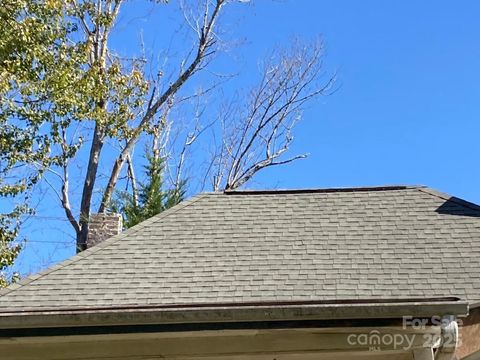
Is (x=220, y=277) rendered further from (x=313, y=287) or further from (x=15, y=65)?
(x=15, y=65)

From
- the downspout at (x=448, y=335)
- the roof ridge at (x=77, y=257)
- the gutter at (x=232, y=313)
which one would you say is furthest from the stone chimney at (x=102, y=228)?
the downspout at (x=448, y=335)

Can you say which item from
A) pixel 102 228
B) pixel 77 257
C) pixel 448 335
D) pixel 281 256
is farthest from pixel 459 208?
pixel 102 228

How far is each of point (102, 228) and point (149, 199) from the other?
5.38 meters

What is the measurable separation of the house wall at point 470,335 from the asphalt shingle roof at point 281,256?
0.25 metres

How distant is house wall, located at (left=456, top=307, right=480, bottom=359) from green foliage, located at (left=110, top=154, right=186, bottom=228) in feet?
29.5

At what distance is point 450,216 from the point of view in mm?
6918

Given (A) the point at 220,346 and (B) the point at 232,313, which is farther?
(A) the point at 220,346

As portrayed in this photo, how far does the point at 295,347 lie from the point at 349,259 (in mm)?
1541

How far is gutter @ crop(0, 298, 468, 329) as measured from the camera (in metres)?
4.32

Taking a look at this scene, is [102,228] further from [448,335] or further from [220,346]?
[448,335]

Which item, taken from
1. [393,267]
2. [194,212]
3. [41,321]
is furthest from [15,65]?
[393,267]

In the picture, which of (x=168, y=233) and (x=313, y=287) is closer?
(x=313, y=287)

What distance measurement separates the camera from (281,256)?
6.12 metres

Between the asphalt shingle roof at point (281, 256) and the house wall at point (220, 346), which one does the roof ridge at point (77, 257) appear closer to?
the asphalt shingle roof at point (281, 256)
